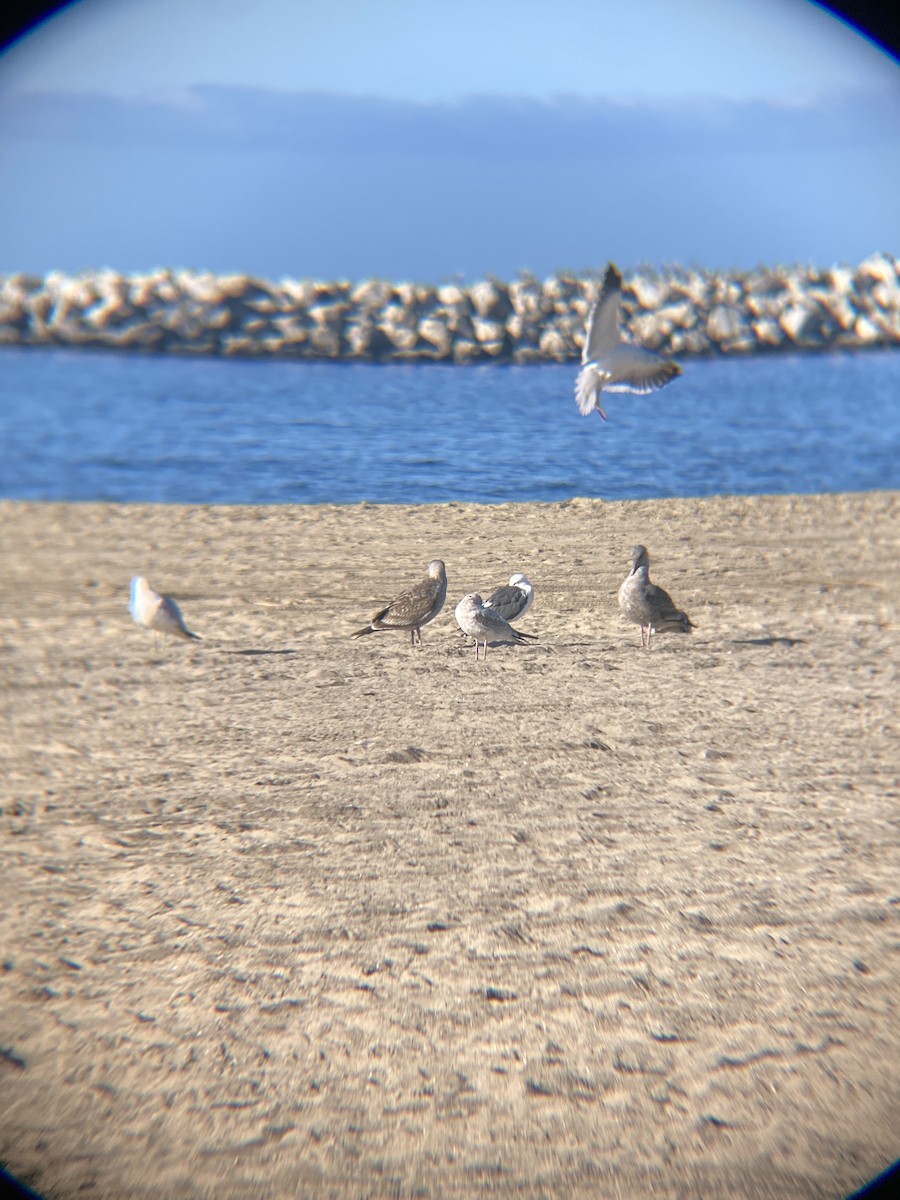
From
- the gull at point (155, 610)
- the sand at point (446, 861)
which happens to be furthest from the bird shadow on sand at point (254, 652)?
the gull at point (155, 610)

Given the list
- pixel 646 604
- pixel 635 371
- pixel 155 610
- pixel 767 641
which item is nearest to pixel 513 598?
pixel 646 604

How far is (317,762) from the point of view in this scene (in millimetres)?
3965

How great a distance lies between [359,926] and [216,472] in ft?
4.56

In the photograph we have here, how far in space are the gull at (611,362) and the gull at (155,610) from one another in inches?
95.3

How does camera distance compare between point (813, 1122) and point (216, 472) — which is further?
point (216, 472)

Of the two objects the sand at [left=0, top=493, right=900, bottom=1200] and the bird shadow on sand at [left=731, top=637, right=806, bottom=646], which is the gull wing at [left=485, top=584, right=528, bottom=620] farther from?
the bird shadow on sand at [left=731, top=637, right=806, bottom=646]

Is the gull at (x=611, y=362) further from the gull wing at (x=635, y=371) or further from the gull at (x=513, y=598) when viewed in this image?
the gull at (x=513, y=598)

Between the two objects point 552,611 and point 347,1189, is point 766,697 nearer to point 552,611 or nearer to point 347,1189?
point 552,611

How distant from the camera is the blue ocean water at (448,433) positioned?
2920mm

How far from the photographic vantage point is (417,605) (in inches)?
160

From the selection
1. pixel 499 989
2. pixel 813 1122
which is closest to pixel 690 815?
pixel 499 989

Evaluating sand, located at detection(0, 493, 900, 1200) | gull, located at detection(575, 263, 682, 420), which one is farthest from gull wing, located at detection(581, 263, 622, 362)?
sand, located at detection(0, 493, 900, 1200)

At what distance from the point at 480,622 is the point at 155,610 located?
5.11 ft

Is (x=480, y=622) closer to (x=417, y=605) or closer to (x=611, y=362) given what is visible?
(x=417, y=605)
